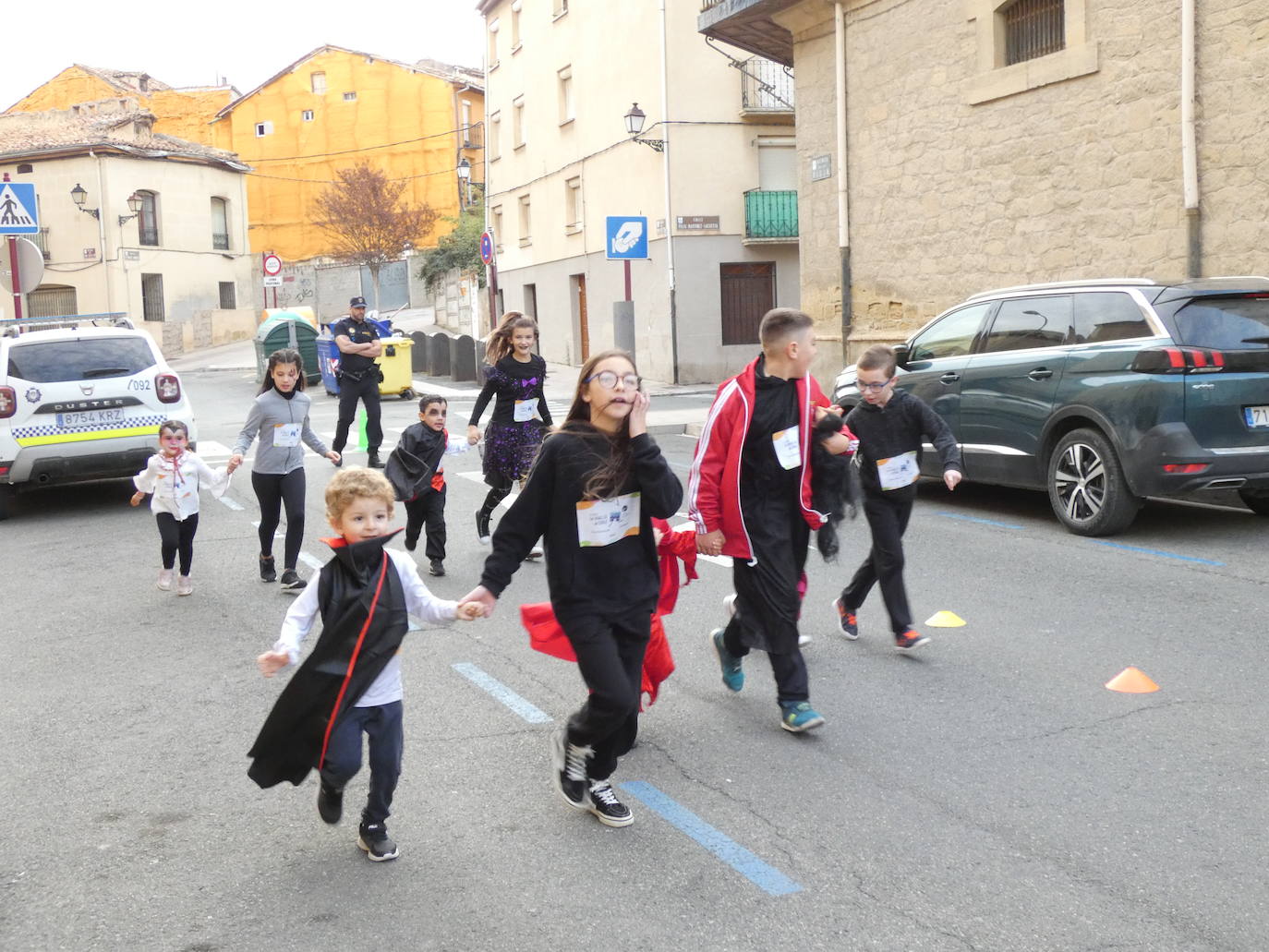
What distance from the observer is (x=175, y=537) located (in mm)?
8352

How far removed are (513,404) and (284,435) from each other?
1646 mm

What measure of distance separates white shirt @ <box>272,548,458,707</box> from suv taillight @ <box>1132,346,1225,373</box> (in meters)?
6.35

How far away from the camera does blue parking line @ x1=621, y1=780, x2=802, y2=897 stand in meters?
3.76

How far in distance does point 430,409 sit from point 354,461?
7275 mm

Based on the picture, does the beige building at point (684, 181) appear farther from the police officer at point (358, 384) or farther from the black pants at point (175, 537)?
the black pants at point (175, 537)

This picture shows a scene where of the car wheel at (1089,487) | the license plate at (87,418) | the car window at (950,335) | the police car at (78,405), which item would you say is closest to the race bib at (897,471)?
the car wheel at (1089,487)

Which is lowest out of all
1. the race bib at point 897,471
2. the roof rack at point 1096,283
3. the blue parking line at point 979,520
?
the blue parking line at point 979,520

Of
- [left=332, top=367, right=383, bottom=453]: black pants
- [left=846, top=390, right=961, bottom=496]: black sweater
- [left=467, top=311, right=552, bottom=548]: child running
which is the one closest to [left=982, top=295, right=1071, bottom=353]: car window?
[left=467, top=311, right=552, bottom=548]: child running

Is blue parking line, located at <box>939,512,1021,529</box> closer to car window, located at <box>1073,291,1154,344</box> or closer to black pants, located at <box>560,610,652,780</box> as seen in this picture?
car window, located at <box>1073,291,1154,344</box>

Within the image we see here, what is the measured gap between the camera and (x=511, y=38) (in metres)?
38.0

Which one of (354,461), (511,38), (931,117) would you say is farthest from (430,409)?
(511,38)

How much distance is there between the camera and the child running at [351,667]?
12.8ft

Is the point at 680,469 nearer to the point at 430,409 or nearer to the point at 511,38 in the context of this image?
the point at 430,409

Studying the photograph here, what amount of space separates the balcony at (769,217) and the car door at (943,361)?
17896 millimetres
